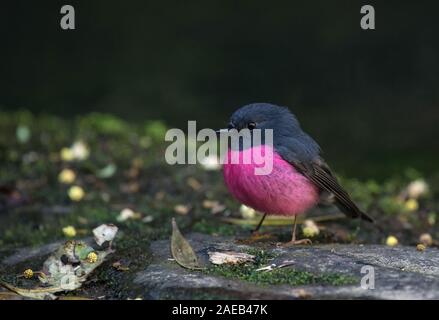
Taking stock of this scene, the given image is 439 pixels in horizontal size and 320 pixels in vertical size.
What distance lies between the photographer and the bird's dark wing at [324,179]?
192 inches

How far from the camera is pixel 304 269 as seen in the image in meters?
3.85

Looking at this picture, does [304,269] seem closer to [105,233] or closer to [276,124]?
[105,233]

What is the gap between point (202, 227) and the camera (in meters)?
5.30

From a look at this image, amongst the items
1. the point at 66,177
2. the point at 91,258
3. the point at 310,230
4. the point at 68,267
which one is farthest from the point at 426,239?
the point at 66,177

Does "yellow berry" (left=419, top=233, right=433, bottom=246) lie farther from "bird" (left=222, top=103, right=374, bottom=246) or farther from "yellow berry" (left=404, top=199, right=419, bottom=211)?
"bird" (left=222, top=103, right=374, bottom=246)

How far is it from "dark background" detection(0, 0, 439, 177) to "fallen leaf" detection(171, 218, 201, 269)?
4.36m

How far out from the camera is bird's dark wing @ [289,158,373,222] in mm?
4875

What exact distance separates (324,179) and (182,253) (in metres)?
1.36

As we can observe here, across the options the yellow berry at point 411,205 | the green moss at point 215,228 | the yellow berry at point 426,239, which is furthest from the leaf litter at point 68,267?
the yellow berry at point 411,205

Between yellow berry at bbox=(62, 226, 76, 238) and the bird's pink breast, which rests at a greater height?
the bird's pink breast

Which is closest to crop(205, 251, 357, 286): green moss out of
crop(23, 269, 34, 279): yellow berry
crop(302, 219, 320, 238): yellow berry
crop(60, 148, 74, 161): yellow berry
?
crop(23, 269, 34, 279): yellow berry

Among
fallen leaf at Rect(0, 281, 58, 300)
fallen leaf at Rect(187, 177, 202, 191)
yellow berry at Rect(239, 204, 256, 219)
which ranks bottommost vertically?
fallen leaf at Rect(0, 281, 58, 300)
